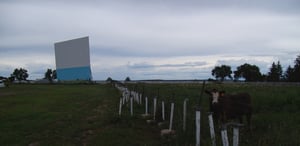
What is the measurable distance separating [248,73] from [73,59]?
1676 inches

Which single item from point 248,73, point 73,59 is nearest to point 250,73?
point 248,73

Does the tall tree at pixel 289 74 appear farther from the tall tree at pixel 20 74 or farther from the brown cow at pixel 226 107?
the tall tree at pixel 20 74

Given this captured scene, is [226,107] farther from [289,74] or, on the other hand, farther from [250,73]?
[250,73]

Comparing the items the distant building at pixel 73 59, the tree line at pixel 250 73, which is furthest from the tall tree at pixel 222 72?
the distant building at pixel 73 59

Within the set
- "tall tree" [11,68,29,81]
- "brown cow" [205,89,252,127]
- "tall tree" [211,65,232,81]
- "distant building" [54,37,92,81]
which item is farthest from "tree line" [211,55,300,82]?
→ "brown cow" [205,89,252,127]

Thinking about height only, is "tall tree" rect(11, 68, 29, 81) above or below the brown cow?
above

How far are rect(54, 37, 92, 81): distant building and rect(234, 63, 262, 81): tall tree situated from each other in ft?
123

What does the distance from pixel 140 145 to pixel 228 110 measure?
370 cm

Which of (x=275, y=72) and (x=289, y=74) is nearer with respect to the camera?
(x=289, y=74)

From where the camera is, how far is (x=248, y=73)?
95000mm

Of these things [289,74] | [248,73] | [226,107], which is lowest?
[226,107]

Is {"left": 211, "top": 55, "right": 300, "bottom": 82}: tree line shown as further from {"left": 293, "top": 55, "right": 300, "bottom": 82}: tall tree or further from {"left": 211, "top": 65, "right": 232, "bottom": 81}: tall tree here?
{"left": 293, "top": 55, "right": 300, "bottom": 82}: tall tree

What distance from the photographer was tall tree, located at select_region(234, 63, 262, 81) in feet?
310

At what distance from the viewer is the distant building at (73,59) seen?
83688 millimetres
